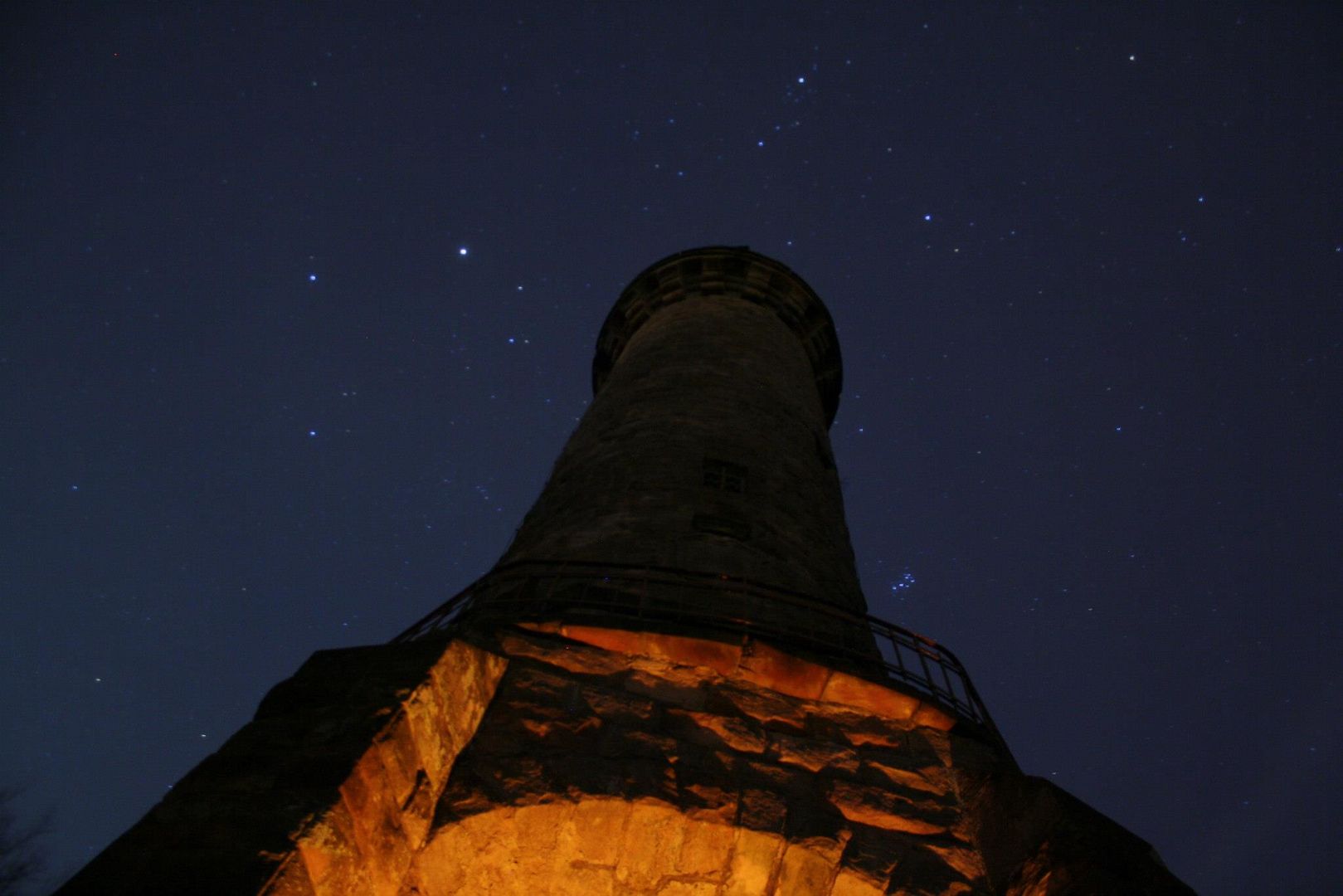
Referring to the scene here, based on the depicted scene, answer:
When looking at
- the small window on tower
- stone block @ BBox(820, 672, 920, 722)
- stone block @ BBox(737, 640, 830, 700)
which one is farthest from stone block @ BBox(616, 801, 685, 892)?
the small window on tower

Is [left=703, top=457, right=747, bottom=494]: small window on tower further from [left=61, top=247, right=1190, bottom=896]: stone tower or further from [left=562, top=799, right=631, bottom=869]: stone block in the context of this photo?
[left=562, top=799, right=631, bottom=869]: stone block

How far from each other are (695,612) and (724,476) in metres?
3.11

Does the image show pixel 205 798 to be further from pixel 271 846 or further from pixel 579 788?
pixel 579 788

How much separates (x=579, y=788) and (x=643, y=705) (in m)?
0.79

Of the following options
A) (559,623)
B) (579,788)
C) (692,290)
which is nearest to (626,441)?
(559,623)

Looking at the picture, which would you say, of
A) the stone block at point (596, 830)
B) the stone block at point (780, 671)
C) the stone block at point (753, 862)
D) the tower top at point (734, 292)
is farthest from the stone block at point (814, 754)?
the tower top at point (734, 292)

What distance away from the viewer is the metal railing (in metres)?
5.43

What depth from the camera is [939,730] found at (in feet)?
17.3

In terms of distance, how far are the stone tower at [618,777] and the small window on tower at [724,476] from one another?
6.33 ft

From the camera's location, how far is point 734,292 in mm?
16172

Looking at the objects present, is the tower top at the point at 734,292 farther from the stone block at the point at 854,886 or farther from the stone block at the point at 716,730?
the stone block at the point at 854,886

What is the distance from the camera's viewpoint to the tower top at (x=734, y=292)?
16328 millimetres

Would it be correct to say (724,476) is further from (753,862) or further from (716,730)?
(753,862)

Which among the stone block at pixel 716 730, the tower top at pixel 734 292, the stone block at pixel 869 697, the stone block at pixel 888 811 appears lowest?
the stone block at pixel 888 811
